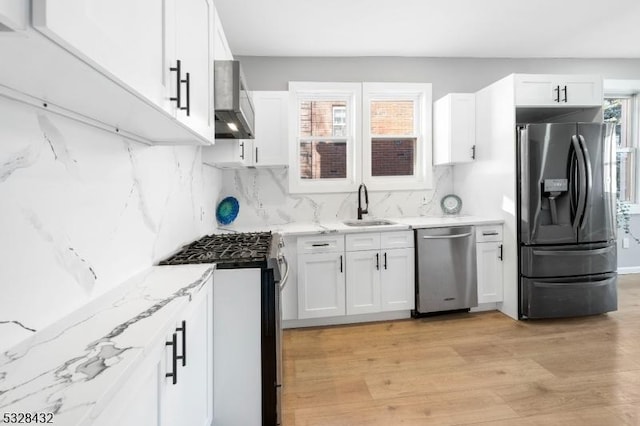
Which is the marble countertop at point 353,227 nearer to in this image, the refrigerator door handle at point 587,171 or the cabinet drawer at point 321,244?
the cabinet drawer at point 321,244

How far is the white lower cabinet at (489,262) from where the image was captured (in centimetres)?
327

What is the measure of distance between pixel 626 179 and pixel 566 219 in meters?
2.44

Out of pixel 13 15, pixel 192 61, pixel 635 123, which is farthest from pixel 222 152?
pixel 635 123

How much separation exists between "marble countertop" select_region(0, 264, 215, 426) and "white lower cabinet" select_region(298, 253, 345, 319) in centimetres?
173

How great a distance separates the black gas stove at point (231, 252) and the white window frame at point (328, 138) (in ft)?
4.32

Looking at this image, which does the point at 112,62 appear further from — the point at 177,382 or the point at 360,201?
Answer: the point at 360,201

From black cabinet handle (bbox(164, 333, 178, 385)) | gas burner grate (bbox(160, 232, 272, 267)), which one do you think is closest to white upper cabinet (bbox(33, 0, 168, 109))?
black cabinet handle (bbox(164, 333, 178, 385))

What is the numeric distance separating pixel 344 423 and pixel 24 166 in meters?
1.78

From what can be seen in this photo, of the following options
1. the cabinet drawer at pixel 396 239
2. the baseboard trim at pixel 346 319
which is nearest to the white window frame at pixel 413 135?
the cabinet drawer at pixel 396 239

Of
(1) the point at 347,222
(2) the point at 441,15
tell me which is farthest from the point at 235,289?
(2) the point at 441,15

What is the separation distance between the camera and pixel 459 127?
3535mm

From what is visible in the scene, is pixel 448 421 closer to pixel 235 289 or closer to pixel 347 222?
pixel 235 289

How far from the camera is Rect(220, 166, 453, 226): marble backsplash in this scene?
3566 millimetres

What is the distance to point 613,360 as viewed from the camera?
236 cm
